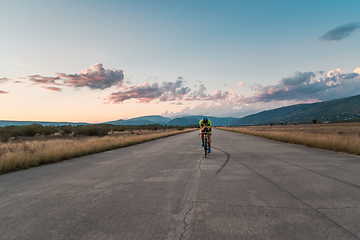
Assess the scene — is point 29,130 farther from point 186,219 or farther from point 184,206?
point 186,219

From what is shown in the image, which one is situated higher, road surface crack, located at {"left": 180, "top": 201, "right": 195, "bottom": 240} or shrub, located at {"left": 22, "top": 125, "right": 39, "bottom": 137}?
shrub, located at {"left": 22, "top": 125, "right": 39, "bottom": 137}

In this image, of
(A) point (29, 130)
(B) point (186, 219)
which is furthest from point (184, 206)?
(A) point (29, 130)

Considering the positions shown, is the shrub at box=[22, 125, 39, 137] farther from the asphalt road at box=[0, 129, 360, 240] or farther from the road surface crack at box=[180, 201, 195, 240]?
the road surface crack at box=[180, 201, 195, 240]

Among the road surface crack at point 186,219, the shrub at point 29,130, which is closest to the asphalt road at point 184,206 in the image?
the road surface crack at point 186,219

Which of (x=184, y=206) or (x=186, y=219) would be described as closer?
(x=186, y=219)

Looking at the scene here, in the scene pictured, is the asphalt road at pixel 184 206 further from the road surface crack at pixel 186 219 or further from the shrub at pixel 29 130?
the shrub at pixel 29 130

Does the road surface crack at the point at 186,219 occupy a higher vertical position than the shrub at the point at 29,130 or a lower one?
lower

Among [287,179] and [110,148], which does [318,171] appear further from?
[110,148]

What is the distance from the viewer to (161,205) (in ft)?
12.9

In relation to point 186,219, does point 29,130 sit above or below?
above

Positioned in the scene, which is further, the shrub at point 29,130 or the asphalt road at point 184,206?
the shrub at point 29,130

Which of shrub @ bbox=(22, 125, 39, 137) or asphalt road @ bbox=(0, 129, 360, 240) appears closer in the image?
asphalt road @ bbox=(0, 129, 360, 240)

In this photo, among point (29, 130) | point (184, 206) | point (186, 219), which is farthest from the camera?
point (29, 130)

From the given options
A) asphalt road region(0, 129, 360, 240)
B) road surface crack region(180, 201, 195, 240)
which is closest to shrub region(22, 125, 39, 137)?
asphalt road region(0, 129, 360, 240)
